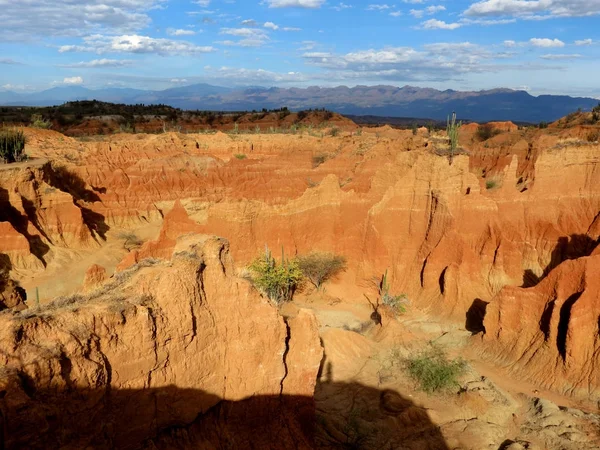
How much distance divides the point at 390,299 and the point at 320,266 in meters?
3.86

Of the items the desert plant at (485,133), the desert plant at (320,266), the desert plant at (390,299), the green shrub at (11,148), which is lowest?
the desert plant at (390,299)

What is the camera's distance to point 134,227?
3634 cm

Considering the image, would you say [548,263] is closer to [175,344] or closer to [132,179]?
[175,344]

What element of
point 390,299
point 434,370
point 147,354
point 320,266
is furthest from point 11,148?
point 147,354

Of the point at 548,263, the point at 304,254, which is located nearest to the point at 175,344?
the point at 304,254

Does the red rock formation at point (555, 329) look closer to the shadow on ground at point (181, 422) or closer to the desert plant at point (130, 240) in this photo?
the shadow on ground at point (181, 422)

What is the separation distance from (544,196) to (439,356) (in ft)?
35.2

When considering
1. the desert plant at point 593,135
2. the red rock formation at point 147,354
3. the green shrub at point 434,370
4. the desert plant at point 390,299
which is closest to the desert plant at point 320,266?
the desert plant at point 390,299

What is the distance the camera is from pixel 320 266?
2347cm

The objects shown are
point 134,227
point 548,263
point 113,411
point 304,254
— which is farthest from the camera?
point 134,227

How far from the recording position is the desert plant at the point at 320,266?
23.5 metres

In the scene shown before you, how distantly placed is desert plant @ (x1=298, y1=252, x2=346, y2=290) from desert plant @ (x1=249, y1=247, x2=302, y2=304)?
75cm

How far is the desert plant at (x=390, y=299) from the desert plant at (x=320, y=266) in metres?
2.24

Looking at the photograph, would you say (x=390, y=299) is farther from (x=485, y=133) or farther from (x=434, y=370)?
(x=485, y=133)
